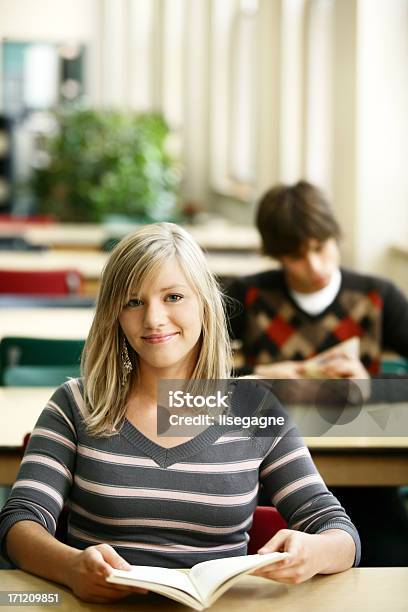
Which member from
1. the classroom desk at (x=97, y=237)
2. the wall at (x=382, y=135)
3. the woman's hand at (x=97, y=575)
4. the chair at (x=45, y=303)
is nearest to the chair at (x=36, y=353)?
the chair at (x=45, y=303)

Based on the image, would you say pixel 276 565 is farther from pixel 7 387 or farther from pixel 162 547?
pixel 7 387

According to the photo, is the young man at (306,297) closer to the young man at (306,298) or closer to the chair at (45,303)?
the young man at (306,298)

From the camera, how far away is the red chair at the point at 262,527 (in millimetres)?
1509

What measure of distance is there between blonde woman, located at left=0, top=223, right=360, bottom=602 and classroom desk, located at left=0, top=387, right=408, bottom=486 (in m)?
0.08

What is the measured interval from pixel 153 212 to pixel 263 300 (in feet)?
17.2

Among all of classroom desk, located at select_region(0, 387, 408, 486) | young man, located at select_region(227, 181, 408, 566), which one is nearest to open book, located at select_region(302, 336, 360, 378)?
young man, located at select_region(227, 181, 408, 566)

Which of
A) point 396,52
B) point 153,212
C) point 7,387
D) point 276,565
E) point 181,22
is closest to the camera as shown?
point 276,565

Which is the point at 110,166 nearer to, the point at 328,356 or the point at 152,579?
the point at 328,356

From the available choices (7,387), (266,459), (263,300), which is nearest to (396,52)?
(263,300)

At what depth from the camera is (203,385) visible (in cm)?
113

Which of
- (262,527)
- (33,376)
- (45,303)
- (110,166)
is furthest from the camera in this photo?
(110,166)

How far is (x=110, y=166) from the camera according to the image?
8.13 m

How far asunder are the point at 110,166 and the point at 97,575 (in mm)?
7080

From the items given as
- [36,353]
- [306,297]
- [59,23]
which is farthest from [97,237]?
[59,23]
